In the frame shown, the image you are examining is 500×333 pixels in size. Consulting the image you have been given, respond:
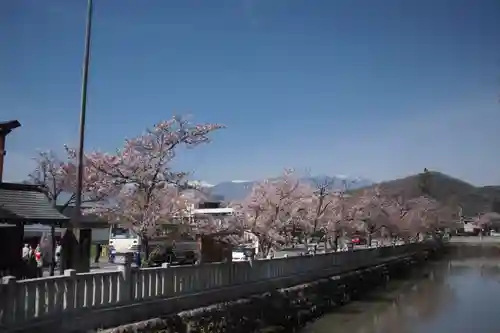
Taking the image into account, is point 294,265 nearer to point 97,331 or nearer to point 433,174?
point 97,331

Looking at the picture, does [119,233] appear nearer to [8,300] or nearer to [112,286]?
[112,286]

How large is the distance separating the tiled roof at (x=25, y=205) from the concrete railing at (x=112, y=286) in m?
4.85

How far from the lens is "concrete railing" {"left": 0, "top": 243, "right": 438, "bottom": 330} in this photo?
9.05m

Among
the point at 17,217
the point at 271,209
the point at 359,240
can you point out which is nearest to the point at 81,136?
the point at 17,217

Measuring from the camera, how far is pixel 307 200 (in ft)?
123

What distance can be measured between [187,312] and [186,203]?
12409 millimetres

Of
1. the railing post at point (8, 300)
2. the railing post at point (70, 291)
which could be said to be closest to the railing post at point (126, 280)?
the railing post at point (70, 291)

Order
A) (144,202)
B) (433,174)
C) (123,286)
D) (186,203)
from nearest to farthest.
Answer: (123,286)
(144,202)
(186,203)
(433,174)

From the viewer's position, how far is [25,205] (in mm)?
16656

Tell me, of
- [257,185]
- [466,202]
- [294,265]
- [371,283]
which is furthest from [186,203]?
[466,202]

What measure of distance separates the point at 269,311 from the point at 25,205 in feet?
29.8

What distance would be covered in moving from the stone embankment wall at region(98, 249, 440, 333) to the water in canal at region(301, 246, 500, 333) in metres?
0.69

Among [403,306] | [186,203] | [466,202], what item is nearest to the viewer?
[186,203]

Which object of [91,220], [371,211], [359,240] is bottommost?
[359,240]
